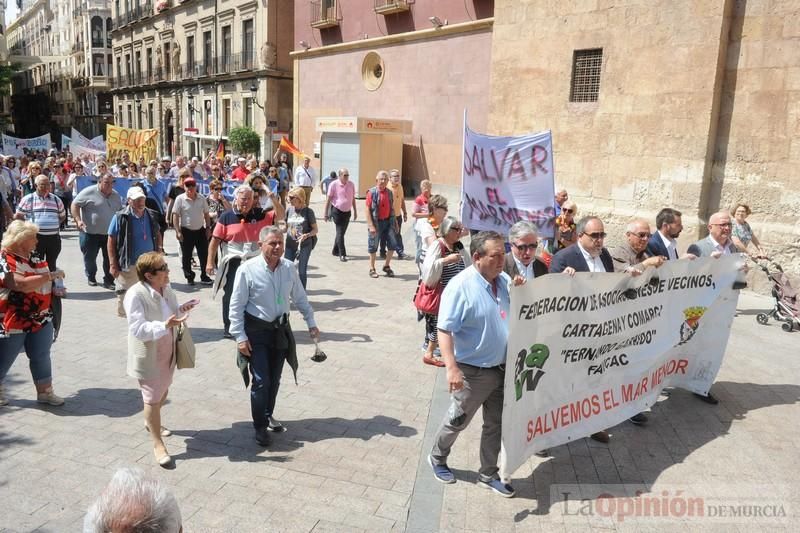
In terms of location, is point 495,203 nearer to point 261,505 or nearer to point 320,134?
point 261,505

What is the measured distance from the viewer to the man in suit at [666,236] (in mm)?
5570

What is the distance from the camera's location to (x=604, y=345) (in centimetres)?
445

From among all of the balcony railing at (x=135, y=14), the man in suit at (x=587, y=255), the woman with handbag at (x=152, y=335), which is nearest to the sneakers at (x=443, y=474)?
the man in suit at (x=587, y=255)

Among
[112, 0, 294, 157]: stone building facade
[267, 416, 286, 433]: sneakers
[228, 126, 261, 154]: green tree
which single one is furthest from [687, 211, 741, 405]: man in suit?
[112, 0, 294, 157]: stone building facade

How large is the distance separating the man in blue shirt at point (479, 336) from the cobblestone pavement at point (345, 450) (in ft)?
1.83

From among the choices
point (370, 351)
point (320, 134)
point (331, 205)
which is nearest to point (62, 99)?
point (320, 134)

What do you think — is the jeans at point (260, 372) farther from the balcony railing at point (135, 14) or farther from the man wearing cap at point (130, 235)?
the balcony railing at point (135, 14)

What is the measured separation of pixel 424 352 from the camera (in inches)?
270

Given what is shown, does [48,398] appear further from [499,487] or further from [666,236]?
[666,236]

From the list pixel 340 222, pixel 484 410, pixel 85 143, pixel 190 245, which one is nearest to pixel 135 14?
pixel 85 143

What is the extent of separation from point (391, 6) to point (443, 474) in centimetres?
2093

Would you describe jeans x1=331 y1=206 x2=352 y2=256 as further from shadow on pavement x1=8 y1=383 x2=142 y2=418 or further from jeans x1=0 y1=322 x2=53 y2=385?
jeans x1=0 y1=322 x2=53 y2=385

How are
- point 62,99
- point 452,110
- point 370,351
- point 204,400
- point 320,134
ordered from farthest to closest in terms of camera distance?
point 62,99 → point 320,134 → point 452,110 → point 370,351 → point 204,400

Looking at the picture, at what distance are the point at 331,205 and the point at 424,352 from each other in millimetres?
5543
